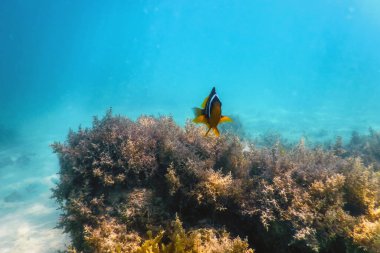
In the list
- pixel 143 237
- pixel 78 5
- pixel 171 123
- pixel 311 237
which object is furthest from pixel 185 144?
pixel 78 5

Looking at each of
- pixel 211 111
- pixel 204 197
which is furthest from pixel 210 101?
pixel 204 197

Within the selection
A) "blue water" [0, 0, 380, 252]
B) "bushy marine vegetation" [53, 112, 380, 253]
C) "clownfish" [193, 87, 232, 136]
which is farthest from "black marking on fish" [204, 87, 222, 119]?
"blue water" [0, 0, 380, 252]

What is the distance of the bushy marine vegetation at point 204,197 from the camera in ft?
10.7

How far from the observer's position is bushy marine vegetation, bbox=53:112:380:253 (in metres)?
3.26

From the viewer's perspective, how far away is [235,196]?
12.1 ft

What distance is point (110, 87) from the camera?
7925cm

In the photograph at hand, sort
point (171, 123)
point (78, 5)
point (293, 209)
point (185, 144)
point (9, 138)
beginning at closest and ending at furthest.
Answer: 1. point (293, 209)
2. point (185, 144)
3. point (171, 123)
4. point (9, 138)
5. point (78, 5)

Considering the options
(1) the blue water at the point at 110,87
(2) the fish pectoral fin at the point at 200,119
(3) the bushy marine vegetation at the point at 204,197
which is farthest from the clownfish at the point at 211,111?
(1) the blue water at the point at 110,87

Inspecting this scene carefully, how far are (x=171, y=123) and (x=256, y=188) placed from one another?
6.53 feet

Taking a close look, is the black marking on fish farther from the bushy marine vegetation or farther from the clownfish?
the bushy marine vegetation

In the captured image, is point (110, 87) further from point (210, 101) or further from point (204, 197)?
point (210, 101)

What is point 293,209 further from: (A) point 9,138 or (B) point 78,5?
(B) point 78,5

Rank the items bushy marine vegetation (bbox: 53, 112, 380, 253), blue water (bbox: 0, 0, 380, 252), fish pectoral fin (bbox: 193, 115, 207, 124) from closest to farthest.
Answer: fish pectoral fin (bbox: 193, 115, 207, 124)
bushy marine vegetation (bbox: 53, 112, 380, 253)
blue water (bbox: 0, 0, 380, 252)

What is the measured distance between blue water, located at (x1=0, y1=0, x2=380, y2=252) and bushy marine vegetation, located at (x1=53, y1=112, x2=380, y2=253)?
1.89 m
